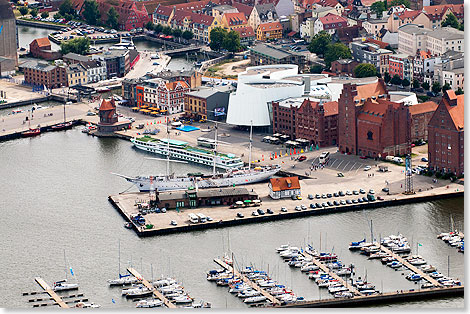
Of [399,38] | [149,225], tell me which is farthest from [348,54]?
[149,225]

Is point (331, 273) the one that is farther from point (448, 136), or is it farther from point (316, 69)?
point (316, 69)

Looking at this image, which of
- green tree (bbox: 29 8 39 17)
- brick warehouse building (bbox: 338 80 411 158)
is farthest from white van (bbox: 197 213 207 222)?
green tree (bbox: 29 8 39 17)

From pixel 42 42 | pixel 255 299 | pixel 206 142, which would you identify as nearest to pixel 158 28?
pixel 42 42

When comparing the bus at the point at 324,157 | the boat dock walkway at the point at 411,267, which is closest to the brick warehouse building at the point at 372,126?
the bus at the point at 324,157

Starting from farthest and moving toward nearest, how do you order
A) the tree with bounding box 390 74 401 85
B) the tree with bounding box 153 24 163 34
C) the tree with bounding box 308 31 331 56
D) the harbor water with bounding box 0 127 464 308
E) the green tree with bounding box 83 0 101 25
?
the green tree with bounding box 83 0 101 25 < the tree with bounding box 153 24 163 34 < the tree with bounding box 308 31 331 56 < the tree with bounding box 390 74 401 85 < the harbor water with bounding box 0 127 464 308

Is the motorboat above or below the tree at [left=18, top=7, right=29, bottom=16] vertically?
below

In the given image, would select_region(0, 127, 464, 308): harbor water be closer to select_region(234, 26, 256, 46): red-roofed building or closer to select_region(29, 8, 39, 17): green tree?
select_region(234, 26, 256, 46): red-roofed building
